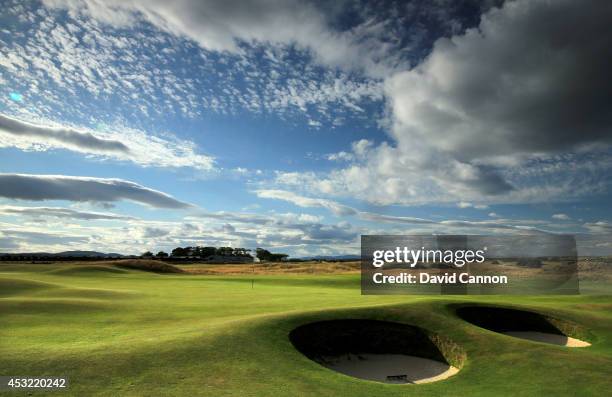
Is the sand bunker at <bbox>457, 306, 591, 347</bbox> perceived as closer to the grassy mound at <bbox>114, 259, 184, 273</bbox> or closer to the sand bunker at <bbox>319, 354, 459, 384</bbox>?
the sand bunker at <bbox>319, 354, 459, 384</bbox>

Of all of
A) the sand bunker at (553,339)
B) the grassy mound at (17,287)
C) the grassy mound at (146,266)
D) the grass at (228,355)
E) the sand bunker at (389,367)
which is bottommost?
the sand bunker at (389,367)

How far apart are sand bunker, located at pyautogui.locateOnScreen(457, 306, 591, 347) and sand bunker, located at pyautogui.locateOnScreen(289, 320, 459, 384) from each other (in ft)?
Result: 21.6

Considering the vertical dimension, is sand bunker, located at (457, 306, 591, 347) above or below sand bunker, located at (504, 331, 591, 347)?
above

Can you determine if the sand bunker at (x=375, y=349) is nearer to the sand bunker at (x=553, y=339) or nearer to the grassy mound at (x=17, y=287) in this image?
the sand bunker at (x=553, y=339)

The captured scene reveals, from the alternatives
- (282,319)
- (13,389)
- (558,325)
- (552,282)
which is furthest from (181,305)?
(552,282)

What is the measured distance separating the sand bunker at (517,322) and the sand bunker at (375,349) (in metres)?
6.59

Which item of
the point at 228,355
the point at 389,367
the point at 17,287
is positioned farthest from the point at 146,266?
the point at 228,355

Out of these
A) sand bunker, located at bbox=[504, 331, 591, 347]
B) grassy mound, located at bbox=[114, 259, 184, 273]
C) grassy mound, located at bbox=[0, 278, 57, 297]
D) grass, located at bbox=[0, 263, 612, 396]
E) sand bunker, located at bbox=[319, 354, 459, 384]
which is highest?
grassy mound, located at bbox=[114, 259, 184, 273]

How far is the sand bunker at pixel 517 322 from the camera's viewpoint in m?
28.6

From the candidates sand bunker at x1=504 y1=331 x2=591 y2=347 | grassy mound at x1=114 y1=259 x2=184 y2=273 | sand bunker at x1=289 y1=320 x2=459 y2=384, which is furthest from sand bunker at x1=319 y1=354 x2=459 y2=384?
grassy mound at x1=114 y1=259 x2=184 y2=273

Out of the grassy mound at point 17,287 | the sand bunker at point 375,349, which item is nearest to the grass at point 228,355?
the sand bunker at point 375,349

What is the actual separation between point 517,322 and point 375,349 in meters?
13.9

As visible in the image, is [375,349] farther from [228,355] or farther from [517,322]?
[517,322]

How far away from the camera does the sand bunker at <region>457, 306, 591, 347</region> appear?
2864cm
